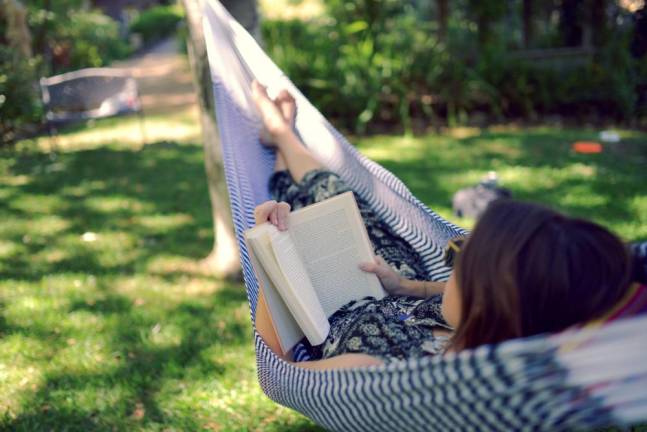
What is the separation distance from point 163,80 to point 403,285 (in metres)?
8.95

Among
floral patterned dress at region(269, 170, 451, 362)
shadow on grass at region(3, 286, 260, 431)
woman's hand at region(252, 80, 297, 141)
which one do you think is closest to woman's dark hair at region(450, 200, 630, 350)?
floral patterned dress at region(269, 170, 451, 362)

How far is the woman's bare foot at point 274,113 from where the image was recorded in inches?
91.7

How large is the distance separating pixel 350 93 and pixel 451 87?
1.01 m

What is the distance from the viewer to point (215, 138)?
8.80 ft

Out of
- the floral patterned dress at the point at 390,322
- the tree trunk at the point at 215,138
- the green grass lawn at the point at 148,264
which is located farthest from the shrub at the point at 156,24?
the floral patterned dress at the point at 390,322

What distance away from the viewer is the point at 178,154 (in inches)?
197

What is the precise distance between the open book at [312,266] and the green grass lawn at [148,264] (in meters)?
0.53

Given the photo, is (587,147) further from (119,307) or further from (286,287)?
(286,287)

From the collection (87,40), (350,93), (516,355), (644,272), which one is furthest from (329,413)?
(87,40)

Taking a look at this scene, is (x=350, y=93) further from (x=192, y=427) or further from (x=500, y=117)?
(x=192, y=427)

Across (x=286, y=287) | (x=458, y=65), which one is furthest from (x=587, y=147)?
(x=286, y=287)

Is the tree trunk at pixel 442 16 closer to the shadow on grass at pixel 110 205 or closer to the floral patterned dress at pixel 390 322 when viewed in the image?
the shadow on grass at pixel 110 205

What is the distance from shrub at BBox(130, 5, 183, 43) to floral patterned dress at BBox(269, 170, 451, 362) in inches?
639

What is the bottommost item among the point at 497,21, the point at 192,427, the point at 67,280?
the point at 192,427
